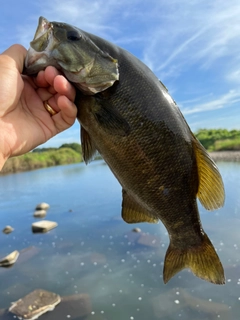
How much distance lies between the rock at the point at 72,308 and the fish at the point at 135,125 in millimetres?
7021

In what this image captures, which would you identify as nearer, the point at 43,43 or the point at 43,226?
the point at 43,43

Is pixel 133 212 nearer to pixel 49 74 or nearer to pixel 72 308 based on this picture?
pixel 49 74

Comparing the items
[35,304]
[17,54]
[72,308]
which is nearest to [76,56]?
[17,54]

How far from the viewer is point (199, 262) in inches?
91.9

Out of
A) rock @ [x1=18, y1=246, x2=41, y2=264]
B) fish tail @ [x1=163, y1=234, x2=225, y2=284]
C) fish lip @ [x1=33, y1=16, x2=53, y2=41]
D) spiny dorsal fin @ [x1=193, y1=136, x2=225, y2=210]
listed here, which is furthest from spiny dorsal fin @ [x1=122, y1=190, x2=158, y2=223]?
rock @ [x1=18, y1=246, x2=41, y2=264]

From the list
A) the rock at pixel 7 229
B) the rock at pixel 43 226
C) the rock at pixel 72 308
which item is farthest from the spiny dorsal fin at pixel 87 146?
the rock at pixel 7 229

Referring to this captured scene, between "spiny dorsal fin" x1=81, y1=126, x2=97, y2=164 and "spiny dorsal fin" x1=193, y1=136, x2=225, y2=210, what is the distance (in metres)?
0.75

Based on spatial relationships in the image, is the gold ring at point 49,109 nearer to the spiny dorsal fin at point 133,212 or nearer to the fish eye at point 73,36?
the fish eye at point 73,36

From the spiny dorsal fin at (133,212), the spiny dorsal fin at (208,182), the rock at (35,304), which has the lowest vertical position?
the rock at (35,304)

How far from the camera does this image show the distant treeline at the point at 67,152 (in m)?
43.7

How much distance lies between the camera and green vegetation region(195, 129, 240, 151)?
43019 mm

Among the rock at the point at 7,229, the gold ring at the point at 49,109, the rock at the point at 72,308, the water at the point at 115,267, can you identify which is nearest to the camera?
the gold ring at the point at 49,109

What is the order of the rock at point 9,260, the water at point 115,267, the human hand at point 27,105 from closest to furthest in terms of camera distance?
the human hand at point 27,105 → the water at point 115,267 → the rock at point 9,260

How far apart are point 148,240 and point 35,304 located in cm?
527
